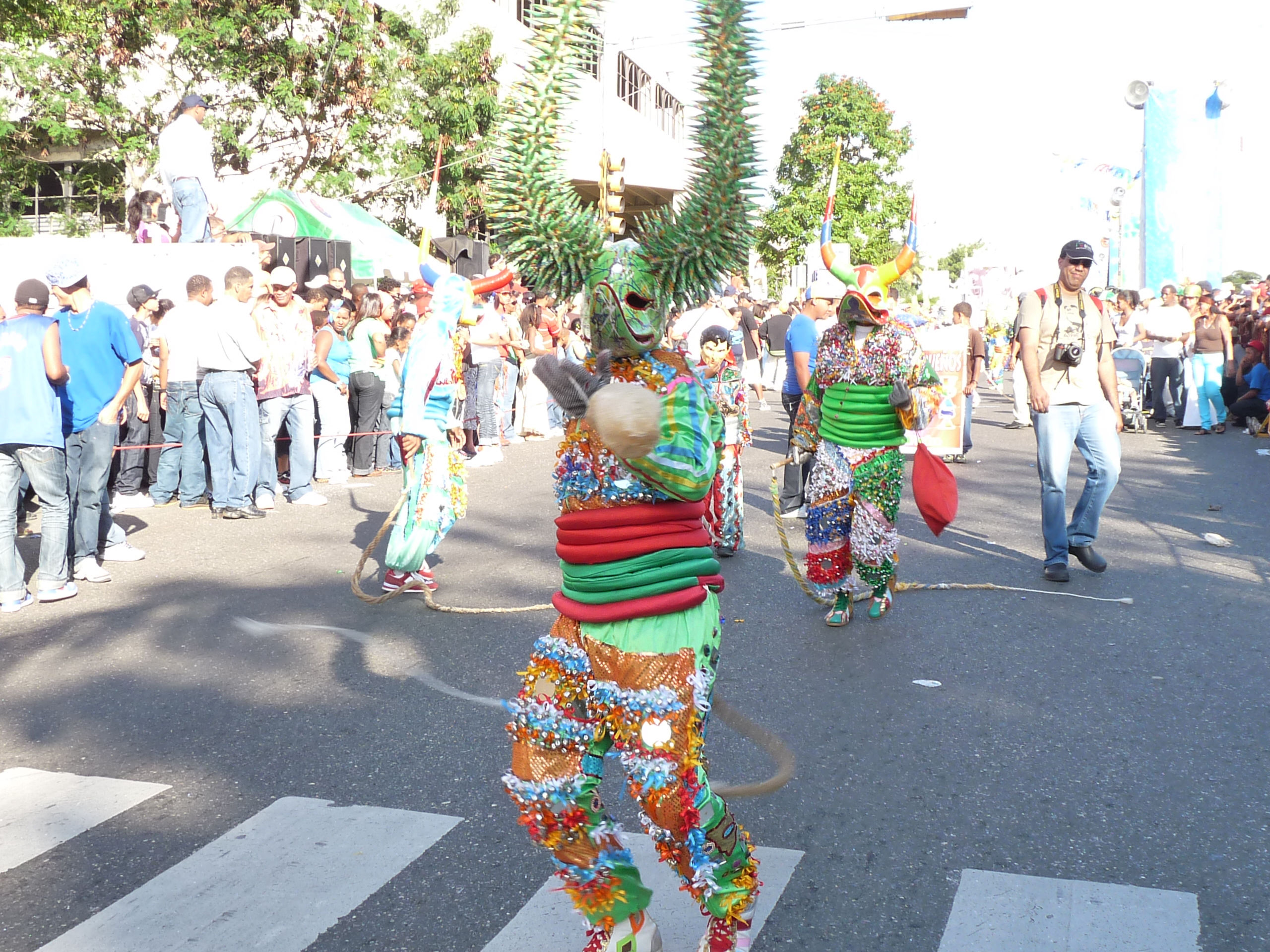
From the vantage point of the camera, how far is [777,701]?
5.48 m

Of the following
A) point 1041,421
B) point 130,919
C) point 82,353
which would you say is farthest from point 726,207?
point 82,353

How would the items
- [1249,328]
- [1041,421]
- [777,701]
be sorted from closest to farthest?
[777,701] < [1041,421] < [1249,328]

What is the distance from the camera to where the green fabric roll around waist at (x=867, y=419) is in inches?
266

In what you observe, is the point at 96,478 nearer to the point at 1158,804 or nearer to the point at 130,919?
the point at 130,919

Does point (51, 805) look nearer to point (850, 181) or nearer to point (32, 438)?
point (32, 438)

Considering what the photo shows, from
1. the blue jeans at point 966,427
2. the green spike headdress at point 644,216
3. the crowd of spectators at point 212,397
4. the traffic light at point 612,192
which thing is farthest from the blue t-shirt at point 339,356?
A: the green spike headdress at point 644,216

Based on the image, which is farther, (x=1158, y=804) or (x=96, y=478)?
(x=96, y=478)

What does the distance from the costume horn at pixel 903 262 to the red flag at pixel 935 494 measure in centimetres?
97

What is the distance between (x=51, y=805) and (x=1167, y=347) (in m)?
18.0

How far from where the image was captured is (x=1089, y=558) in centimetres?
819

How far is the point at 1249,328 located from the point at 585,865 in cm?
1827

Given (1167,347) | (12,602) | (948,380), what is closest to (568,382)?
(12,602)

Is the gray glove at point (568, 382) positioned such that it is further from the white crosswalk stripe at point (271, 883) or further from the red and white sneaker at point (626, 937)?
the white crosswalk stripe at point (271, 883)

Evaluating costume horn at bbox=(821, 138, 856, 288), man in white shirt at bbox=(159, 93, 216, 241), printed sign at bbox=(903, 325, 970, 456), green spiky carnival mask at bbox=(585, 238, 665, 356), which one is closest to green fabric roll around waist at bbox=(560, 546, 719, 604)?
green spiky carnival mask at bbox=(585, 238, 665, 356)
